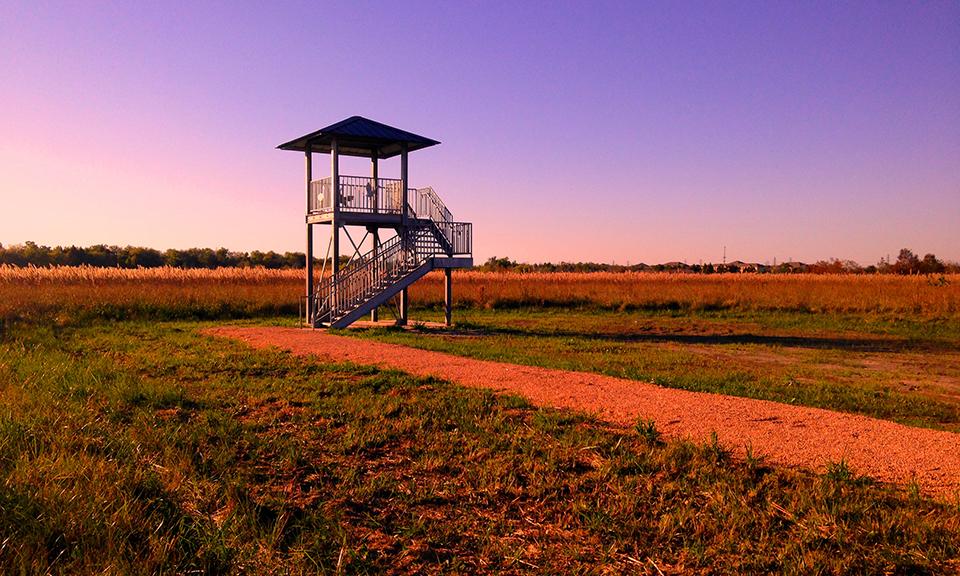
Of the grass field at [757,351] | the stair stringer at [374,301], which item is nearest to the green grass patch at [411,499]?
the grass field at [757,351]

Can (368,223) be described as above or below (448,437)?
above

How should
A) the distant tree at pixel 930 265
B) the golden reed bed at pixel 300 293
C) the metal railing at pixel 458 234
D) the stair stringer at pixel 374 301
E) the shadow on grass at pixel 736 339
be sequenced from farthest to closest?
the distant tree at pixel 930 265 < the golden reed bed at pixel 300 293 < the metal railing at pixel 458 234 < the stair stringer at pixel 374 301 < the shadow on grass at pixel 736 339

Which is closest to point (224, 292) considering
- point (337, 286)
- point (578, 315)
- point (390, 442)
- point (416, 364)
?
point (337, 286)

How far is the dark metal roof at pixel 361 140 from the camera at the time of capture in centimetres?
2286

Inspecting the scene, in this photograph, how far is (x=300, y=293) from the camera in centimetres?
3591

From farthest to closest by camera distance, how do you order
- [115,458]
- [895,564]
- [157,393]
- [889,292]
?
[889,292]
[157,393]
[115,458]
[895,564]

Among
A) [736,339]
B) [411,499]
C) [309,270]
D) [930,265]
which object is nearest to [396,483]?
[411,499]

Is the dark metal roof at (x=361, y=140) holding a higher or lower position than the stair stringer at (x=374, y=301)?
higher

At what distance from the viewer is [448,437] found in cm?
808

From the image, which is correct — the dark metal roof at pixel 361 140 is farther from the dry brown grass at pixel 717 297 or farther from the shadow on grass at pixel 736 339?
the dry brown grass at pixel 717 297

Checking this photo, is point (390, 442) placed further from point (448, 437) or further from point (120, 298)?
point (120, 298)

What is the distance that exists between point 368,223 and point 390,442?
1653 centimetres

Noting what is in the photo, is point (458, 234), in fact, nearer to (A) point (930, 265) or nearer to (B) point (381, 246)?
(B) point (381, 246)

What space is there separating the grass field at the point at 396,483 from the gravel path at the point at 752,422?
0.44m
